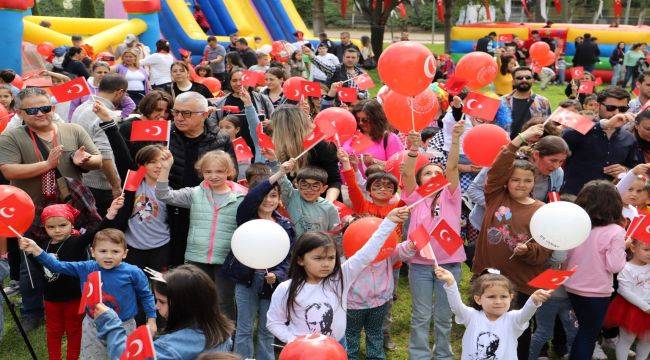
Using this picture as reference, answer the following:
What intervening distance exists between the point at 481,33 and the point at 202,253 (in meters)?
22.4

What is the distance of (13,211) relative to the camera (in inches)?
155

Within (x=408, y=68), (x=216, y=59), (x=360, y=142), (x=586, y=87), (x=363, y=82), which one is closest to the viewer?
(x=408, y=68)

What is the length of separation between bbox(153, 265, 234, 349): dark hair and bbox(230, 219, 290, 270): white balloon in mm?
420

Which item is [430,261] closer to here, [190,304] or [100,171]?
[190,304]

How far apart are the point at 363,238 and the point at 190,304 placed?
1273mm

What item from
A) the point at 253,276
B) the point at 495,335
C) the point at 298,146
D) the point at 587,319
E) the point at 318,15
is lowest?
the point at 318,15

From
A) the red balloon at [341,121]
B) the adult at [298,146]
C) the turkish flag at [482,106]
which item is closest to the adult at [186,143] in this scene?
the adult at [298,146]

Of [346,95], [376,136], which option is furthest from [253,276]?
[346,95]

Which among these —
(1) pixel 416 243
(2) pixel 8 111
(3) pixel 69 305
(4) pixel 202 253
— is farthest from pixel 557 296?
(2) pixel 8 111

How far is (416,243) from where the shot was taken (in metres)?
3.91

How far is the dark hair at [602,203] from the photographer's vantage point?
446cm

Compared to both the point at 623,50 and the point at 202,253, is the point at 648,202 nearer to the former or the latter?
the point at 202,253

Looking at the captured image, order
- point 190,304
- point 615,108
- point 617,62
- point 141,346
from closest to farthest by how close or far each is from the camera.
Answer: point 141,346
point 190,304
point 615,108
point 617,62

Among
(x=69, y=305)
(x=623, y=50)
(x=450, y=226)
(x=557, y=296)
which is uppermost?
(x=450, y=226)
